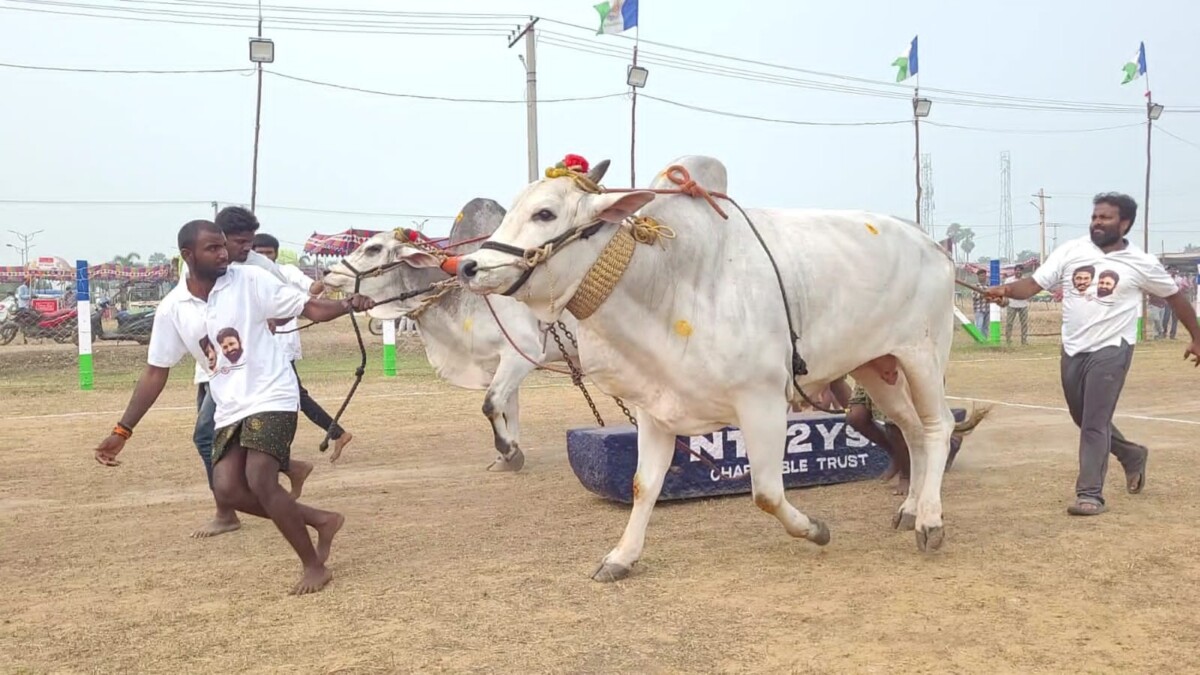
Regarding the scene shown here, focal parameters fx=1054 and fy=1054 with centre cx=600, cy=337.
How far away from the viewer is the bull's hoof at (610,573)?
16.4 feet

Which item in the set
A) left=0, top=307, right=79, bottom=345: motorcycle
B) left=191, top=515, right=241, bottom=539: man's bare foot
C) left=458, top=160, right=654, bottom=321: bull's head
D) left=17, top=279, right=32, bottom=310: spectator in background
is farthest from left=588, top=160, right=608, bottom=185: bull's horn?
left=17, top=279, right=32, bottom=310: spectator in background

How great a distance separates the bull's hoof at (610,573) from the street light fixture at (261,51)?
19.7 metres

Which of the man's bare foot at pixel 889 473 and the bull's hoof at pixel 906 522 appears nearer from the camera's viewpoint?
the bull's hoof at pixel 906 522

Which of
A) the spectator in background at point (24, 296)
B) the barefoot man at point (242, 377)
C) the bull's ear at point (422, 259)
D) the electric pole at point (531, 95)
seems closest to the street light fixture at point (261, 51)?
the electric pole at point (531, 95)

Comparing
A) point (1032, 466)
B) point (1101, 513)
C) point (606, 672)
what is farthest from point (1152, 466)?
point (606, 672)

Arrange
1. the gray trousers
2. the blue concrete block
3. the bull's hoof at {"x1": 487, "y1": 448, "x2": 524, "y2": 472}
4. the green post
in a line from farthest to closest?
the green post
the bull's hoof at {"x1": 487, "y1": 448, "x2": 524, "y2": 472}
the blue concrete block
the gray trousers

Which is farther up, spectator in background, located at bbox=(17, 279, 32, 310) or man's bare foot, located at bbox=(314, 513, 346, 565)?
spectator in background, located at bbox=(17, 279, 32, 310)

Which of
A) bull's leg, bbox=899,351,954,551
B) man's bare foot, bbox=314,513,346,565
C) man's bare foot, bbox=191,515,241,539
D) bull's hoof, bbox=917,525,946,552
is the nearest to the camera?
man's bare foot, bbox=314,513,346,565

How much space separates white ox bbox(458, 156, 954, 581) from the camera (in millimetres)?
4648

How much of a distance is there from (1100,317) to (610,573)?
3.40m

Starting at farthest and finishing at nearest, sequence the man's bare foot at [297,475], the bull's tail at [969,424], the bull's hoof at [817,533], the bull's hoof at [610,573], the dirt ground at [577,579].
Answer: the bull's tail at [969,424] → the man's bare foot at [297,475] → the bull's hoof at [817,533] → the bull's hoof at [610,573] → the dirt ground at [577,579]

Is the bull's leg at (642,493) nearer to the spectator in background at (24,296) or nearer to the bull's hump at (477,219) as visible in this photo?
the bull's hump at (477,219)

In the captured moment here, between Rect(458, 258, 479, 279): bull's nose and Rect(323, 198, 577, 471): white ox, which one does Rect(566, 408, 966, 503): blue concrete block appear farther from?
Rect(458, 258, 479, 279): bull's nose

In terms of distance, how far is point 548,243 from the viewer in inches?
180
